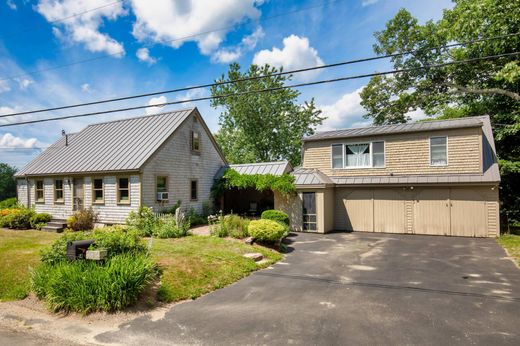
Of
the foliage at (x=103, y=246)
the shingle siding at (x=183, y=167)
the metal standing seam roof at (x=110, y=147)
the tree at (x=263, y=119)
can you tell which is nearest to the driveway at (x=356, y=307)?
the foliage at (x=103, y=246)

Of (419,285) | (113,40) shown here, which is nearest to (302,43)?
(113,40)

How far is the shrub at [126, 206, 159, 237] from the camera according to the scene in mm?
15008

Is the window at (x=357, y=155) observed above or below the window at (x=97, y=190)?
above

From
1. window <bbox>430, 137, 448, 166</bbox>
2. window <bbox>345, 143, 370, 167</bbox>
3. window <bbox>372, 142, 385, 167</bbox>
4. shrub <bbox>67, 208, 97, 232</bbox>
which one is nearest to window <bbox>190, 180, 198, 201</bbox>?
shrub <bbox>67, 208, 97, 232</bbox>

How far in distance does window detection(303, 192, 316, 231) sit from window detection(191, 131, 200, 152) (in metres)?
8.02

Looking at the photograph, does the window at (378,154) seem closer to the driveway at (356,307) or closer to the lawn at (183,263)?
the driveway at (356,307)

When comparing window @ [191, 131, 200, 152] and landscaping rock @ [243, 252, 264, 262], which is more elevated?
window @ [191, 131, 200, 152]

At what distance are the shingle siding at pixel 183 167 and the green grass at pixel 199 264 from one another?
4.88 meters

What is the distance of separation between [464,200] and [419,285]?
9.84 meters

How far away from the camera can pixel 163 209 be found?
1720 centimetres

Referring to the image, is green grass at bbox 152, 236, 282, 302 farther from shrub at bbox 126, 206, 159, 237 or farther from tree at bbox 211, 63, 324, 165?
tree at bbox 211, 63, 324, 165

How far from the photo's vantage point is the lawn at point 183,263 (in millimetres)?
7846

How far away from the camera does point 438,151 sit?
656 inches

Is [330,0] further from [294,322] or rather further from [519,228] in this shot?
[519,228]
